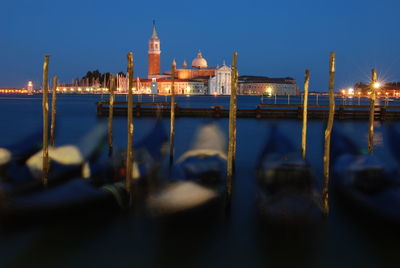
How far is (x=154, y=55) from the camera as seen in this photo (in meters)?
93.9

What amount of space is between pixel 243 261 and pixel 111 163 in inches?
135

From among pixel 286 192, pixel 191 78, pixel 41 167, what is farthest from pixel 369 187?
pixel 191 78

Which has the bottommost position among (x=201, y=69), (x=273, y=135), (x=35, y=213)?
(x=35, y=213)

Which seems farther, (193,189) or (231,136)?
(231,136)

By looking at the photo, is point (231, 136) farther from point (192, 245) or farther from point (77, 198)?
point (77, 198)

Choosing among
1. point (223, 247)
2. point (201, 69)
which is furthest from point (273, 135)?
point (201, 69)

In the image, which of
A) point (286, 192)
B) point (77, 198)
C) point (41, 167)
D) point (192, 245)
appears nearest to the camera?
point (192, 245)

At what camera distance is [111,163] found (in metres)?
7.45

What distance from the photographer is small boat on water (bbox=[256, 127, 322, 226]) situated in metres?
5.39

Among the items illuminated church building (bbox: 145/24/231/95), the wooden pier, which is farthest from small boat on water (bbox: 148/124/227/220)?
illuminated church building (bbox: 145/24/231/95)

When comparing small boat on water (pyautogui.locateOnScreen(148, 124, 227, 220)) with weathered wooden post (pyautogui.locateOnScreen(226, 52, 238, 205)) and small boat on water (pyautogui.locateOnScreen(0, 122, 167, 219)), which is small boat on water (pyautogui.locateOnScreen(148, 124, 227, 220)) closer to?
weathered wooden post (pyautogui.locateOnScreen(226, 52, 238, 205))

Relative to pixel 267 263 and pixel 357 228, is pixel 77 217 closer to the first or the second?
pixel 267 263

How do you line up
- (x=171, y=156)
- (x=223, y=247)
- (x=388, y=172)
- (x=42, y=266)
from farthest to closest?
1. (x=171, y=156)
2. (x=388, y=172)
3. (x=223, y=247)
4. (x=42, y=266)

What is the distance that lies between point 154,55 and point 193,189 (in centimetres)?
9001
